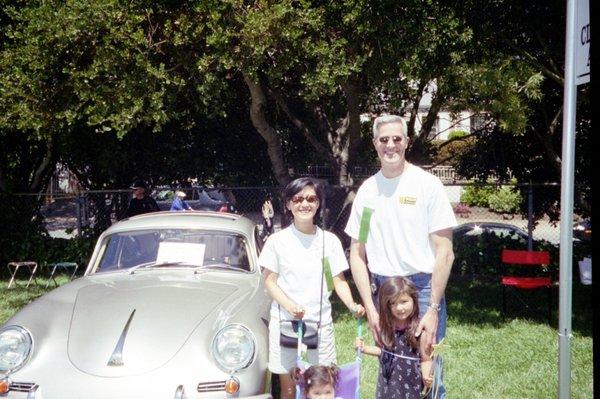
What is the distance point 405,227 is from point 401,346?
2.33 feet

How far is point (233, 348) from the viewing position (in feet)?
13.6

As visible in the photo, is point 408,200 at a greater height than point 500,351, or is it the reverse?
point 408,200

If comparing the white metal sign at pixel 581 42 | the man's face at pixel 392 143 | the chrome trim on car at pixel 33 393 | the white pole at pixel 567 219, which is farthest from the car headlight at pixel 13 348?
the white metal sign at pixel 581 42

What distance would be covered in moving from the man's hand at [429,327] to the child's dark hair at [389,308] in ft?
0.14

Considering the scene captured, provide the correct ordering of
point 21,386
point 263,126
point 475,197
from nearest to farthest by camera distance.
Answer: point 21,386, point 263,126, point 475,197

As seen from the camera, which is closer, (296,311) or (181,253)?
(296,311)

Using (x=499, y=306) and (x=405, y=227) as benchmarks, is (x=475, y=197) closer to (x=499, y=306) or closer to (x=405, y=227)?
(x=499, y=306)

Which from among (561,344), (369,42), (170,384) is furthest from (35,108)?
(561,344)

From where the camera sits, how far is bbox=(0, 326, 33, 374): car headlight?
4047 millimetres

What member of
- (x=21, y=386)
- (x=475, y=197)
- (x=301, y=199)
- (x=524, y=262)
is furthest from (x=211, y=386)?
(x=475, y=197)

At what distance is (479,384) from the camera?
214 inches

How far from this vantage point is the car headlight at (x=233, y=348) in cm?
407

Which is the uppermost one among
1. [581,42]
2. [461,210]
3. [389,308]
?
[581,42]

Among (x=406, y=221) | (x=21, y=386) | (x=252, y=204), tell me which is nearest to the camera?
(x=406, y=221)
